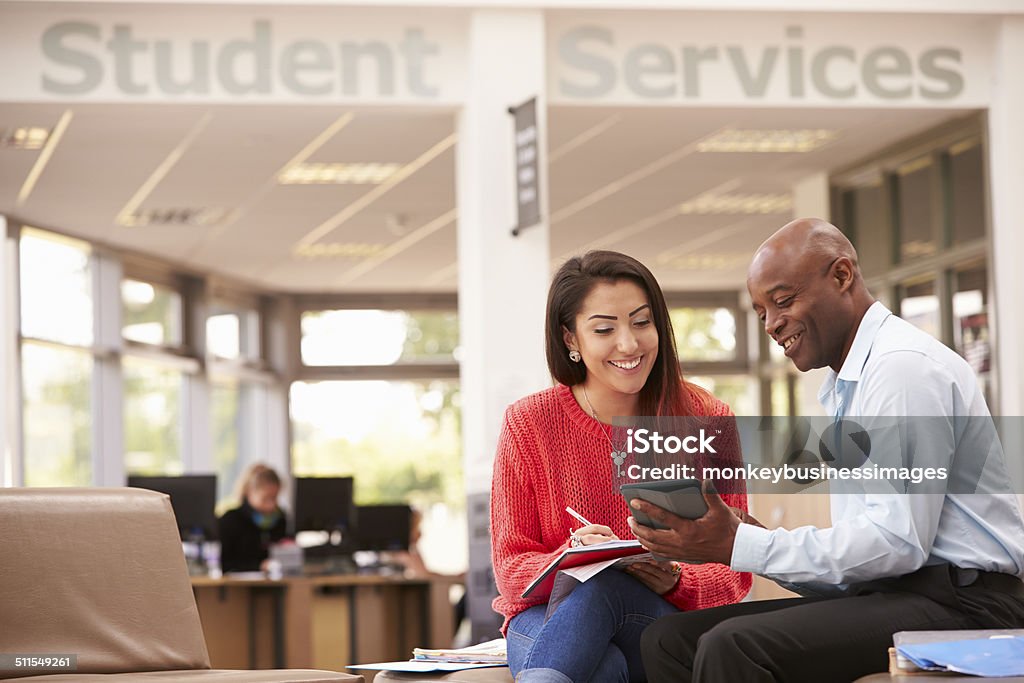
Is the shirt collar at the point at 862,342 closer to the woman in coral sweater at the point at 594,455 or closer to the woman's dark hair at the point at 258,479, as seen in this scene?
the woman in coral sweater at the point at 594,455

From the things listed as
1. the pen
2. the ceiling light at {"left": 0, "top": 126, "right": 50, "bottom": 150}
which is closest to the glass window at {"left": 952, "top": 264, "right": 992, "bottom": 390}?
the ceiling light at {"left": 0, "top": 126, "right": 50, "bottom": 150}

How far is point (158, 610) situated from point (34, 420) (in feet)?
25.4

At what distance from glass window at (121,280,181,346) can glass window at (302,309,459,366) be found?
208cm

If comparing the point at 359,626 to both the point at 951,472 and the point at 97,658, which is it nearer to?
the point at 97,658

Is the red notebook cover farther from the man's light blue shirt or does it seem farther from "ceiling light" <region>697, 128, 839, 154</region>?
"ceiling light" <region>697, 128, 839, 154</region>

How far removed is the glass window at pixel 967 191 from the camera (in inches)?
323

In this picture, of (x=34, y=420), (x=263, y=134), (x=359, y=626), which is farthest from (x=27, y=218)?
(x=359, y=626)

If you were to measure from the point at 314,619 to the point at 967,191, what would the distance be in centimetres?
480

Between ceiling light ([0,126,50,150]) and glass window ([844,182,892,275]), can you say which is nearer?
ceiling light ([0,126,50,150])

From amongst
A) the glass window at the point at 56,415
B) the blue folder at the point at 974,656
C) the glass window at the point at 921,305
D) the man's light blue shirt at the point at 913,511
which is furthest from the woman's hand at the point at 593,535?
→ the glass window at the point at 56,415

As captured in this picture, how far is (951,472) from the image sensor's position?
2.38m

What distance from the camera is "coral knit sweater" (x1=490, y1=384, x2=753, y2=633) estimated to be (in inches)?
114

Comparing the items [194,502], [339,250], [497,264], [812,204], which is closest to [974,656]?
[497,264]

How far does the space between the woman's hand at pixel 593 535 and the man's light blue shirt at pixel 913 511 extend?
0.44 meters
